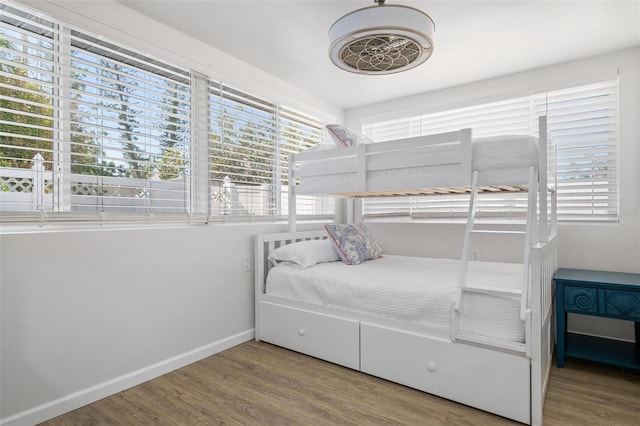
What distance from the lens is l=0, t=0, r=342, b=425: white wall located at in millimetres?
1659

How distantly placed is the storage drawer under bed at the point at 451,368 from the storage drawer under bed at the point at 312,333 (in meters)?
0.09

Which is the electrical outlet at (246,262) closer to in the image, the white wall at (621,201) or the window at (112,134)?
the window at (112,134)

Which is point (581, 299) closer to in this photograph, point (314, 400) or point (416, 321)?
point (416, 321)

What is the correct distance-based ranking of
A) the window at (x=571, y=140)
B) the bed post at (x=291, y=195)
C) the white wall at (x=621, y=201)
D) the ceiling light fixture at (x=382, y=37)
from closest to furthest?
the ceiling light fixture at (x=382, y=37)
the white wall at (x=621, y=201)
the window at (x=571, y=140)
the bed post at (x=291, y=195)

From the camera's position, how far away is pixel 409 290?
206 cm

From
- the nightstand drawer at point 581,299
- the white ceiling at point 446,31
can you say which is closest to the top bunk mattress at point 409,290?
the nightstand drawer at point 581,299

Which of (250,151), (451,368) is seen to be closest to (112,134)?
(250,151)

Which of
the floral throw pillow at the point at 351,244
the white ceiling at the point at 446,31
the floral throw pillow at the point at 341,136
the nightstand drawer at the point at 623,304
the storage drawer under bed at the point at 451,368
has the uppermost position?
the white ceiling at the point at 446,31

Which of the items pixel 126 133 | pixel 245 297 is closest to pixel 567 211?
pixel 245 297

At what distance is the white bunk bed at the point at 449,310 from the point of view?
5.63 feet

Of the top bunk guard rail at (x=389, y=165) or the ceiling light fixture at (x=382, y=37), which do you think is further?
the top bunk guard rail at (x=389, y=165)

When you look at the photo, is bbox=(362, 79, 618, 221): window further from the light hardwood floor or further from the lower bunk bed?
the light hardwood floor

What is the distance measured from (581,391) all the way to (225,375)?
2.08 metres

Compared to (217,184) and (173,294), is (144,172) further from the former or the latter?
(173,294)
